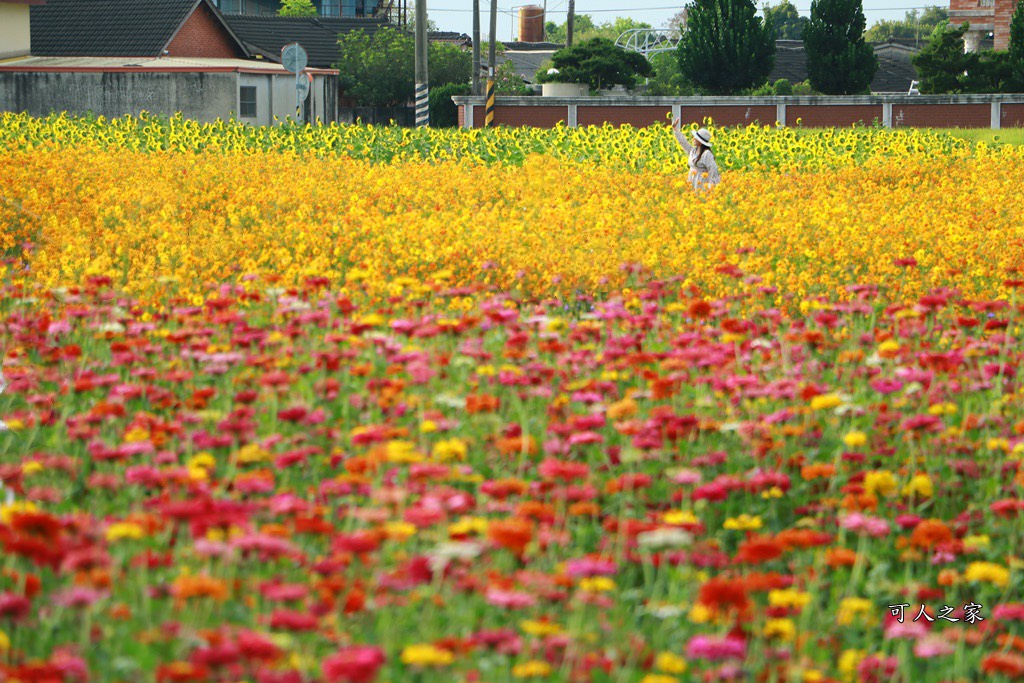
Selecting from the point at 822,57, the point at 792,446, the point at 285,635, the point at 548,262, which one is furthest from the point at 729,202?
the point at 822,57

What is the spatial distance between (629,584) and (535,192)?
10.1m

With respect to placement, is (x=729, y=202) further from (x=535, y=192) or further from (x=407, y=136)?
(x=407, y=136)

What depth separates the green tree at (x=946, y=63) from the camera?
3694 centimetres

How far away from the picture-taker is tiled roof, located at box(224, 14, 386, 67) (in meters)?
49.3

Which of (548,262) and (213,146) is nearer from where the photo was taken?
(548,262)

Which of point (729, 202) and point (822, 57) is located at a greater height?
point (822, 57)

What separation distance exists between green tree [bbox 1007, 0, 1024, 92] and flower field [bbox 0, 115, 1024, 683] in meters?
30.1

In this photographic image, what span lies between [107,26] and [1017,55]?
26.5 metres

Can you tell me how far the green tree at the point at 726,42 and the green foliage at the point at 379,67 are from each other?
10.1m

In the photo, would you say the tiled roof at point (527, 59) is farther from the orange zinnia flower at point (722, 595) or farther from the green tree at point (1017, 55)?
the orange zinnia flower at point (722, 595)

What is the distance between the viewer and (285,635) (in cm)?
256

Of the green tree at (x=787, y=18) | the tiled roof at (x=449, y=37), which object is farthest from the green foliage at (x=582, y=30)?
the tiled roof at (x=449, y=37)

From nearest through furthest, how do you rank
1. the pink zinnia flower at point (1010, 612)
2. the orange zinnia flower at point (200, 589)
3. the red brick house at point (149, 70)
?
the orange zinnia flower at point (200, 589), the pink zinnia flower at point (1010, 612), the red brick house at point (149, 70)

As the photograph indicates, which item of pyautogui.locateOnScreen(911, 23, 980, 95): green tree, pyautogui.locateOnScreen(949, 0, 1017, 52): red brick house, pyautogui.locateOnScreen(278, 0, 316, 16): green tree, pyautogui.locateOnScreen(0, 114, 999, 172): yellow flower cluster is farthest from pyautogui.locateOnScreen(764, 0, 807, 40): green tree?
pyautogui.locateOnScreen(0, 114, 999, 172): yellow flower cluster
